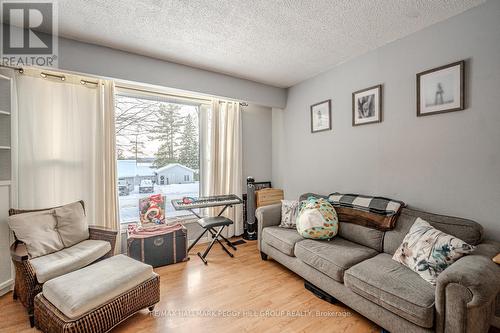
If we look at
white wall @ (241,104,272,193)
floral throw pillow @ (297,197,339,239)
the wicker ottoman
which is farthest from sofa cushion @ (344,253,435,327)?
white wall @ (241,104,272,193)

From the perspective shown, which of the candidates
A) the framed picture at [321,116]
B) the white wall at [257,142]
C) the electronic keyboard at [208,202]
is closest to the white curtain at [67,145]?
the electronic keyboard at [208,202]

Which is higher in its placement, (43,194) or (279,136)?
(279,136)

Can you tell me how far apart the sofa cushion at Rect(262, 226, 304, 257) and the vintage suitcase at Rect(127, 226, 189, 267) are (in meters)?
1.11

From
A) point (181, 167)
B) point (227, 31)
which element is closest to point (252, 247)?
point (181, 167)

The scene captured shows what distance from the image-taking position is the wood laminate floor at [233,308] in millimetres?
1722

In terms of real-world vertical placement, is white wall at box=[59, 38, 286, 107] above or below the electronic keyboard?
above

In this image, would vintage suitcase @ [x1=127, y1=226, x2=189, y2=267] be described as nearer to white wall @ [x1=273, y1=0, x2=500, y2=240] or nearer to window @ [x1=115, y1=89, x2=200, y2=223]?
window @ [x1=115, y1=89, x2=200, y2=223]

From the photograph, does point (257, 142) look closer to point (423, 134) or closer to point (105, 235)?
point (423, 134)

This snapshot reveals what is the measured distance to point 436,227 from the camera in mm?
1873

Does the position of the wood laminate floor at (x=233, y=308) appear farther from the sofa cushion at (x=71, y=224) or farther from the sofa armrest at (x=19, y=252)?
the sofa cushion at (x=71, y=224)

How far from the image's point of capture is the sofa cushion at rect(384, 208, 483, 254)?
5.57 feet

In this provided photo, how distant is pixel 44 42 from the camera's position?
215cm

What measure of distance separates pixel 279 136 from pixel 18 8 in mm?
3478

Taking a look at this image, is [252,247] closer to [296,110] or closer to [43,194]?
[296,110]
